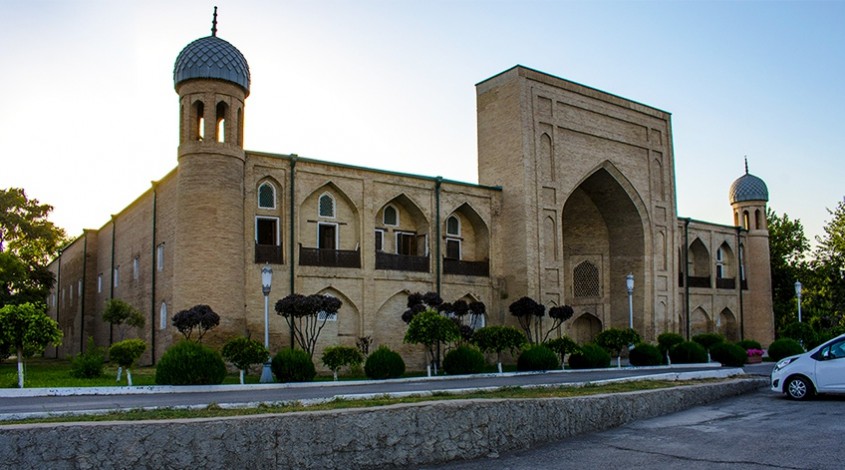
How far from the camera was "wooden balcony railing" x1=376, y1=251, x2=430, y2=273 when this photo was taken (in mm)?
26094

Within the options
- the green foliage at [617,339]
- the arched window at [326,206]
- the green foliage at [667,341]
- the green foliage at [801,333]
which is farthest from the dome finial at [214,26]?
the green foliage at [801,333]

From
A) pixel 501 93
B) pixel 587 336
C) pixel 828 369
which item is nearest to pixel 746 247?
pixel 587 336

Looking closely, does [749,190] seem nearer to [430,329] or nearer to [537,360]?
[537,360]

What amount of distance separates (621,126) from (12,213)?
2763 centimetres

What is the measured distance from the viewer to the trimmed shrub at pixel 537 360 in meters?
22.8

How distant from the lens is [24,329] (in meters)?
17.1

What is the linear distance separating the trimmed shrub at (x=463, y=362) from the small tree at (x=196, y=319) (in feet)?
21.5

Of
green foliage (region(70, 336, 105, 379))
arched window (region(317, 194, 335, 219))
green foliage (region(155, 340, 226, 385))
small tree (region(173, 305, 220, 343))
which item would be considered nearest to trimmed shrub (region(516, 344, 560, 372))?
arched window (region(317, 194, 335, 219))

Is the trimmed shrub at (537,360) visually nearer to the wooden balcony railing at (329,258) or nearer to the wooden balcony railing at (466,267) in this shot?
the wooden balcony railing at (466,267)

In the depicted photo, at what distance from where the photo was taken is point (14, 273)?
29281mm

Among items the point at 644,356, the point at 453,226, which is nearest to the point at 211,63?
the point at 453,226

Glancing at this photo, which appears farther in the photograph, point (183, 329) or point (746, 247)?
point (746, 247)

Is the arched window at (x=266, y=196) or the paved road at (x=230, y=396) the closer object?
the paved road at (x=230, y=396)

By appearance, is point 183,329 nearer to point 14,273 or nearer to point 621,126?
point 14,273
